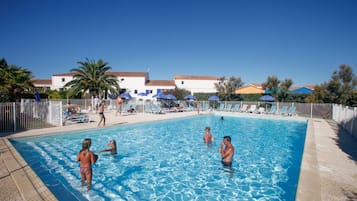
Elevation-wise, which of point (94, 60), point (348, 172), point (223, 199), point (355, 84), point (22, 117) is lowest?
point (223, 199)

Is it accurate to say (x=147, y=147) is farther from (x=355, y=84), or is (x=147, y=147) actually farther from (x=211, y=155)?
(x=355, y=84)

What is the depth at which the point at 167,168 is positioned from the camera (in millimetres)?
6031

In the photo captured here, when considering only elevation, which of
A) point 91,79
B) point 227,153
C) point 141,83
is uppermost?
point 141,83

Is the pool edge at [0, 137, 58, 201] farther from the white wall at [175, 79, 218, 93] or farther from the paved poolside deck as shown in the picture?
the white wall at [175, 79, 218, 93]

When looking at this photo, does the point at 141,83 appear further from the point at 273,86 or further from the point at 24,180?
the point at 24,180

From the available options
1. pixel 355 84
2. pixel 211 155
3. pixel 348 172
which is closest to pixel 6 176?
pixel 211 155

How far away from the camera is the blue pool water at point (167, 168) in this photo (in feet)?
14.6

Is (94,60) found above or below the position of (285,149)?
above

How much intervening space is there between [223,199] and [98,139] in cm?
688

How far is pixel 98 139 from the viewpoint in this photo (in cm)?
915

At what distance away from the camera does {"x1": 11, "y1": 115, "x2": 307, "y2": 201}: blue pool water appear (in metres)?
4.45

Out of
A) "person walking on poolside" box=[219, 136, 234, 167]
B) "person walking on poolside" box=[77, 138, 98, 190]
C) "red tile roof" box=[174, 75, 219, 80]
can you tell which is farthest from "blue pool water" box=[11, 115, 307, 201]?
"red tile roof" box=[174, 75, 219, 80]

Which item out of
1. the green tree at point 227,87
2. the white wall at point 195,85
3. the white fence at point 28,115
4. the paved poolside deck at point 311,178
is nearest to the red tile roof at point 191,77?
the white wall at point 195,85

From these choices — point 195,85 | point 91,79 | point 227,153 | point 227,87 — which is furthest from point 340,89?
point 91,79
